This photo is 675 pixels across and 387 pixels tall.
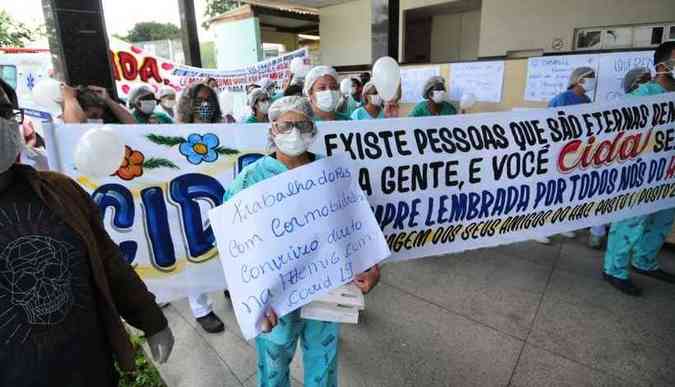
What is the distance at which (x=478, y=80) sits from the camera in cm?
572

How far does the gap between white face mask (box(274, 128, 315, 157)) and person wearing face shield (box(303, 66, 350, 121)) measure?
1.47m

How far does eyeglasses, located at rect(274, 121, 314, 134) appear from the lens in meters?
1.66

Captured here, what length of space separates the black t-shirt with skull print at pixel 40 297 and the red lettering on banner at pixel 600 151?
282 cm

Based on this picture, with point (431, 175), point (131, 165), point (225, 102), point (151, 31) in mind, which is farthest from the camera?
point (151, 31)

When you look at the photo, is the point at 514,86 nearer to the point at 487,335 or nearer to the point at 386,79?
the point at 386,79

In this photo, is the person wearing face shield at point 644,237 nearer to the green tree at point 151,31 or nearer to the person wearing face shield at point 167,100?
the person wearing face shield at point 167,100

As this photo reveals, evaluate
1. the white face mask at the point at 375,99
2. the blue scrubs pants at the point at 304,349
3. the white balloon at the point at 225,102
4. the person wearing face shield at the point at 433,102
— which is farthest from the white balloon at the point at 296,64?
the blue scrubs pants at the point at 304,349

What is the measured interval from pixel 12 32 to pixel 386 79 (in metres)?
17.8

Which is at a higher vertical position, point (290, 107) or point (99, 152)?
point (290, 107)

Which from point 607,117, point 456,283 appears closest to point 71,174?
point 456,283

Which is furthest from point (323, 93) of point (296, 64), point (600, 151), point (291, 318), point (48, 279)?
point (296, 64)

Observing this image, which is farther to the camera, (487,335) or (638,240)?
(638,240)

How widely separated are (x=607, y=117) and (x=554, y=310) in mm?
1533

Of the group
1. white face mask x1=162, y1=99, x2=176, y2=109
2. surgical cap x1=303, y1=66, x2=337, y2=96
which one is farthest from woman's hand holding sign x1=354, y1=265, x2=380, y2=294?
white face mask x1=162, y1=99, x2=176, y2=109
